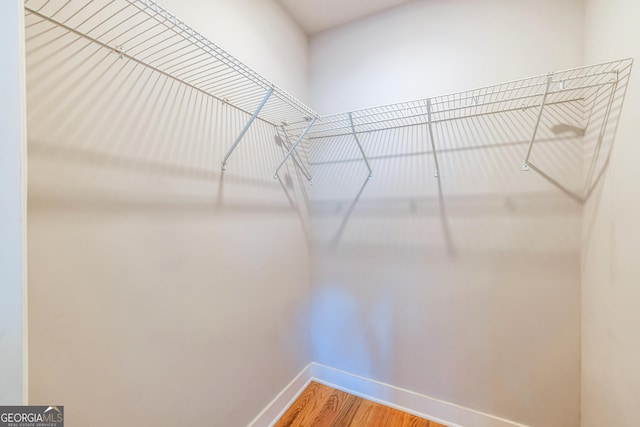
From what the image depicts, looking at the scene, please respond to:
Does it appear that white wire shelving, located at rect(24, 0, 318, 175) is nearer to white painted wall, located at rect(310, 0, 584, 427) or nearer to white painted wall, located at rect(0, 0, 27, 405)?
white painted wall, located at rect(0, 0, 27, 405)

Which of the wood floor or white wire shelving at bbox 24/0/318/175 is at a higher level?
white wire shelving at bbox 24/0/318/175

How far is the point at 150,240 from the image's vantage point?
2.76 feet

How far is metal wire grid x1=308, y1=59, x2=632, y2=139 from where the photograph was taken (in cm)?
100

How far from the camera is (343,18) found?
157 cm

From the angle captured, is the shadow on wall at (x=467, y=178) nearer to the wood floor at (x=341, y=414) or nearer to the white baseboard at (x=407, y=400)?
the white baseboard at (x=407, y=400)

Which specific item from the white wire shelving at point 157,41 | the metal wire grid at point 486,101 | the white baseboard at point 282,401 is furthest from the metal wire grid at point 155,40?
the white baseboard at point 282,401

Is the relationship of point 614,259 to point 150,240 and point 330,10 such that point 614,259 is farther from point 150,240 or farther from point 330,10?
point 330,10

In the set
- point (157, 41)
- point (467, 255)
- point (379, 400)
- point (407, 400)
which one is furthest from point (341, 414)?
point (157, 41)

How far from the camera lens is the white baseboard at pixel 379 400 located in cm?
131

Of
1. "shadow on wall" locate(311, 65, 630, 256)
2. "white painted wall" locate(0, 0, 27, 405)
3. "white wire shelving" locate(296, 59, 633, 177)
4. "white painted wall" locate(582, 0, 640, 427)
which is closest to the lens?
"white painted wall" locate(0, 0, 27, 405)

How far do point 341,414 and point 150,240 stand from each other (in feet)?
4.76

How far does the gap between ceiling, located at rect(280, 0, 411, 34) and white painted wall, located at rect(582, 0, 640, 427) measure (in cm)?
99

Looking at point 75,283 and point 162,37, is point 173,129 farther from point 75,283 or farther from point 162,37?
point 75,283

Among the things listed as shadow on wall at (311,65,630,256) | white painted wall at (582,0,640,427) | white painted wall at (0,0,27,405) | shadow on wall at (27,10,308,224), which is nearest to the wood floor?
white painted wall at (582,0,640,427)
